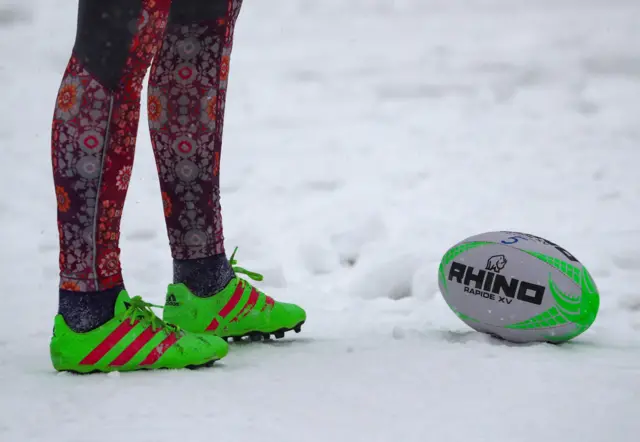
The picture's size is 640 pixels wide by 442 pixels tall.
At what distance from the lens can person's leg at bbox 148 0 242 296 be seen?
77.0 inches

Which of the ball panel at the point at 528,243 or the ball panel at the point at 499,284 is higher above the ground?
the ball panel at the point at 528,243

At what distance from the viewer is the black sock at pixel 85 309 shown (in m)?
1.70

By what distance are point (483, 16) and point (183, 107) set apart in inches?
186

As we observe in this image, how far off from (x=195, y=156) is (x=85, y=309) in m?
0.48

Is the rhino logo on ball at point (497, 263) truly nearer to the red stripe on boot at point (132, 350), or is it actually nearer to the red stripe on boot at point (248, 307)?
the red stripe on boot at point (248, 307)

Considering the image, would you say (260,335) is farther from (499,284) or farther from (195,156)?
(499,284)

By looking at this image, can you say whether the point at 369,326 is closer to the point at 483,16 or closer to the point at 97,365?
the point at 97,365

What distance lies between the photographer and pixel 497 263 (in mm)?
2113

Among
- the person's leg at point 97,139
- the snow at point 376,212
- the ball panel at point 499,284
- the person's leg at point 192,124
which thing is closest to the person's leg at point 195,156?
the person's leg at point 192,124

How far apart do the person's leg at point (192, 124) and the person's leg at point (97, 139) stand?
27cm

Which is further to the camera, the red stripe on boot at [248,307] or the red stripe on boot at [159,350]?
the red stripe on boot at [248,307]

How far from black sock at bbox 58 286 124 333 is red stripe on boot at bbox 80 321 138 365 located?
0.03m

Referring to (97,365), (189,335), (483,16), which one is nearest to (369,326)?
(189,335)

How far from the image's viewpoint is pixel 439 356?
185cm
